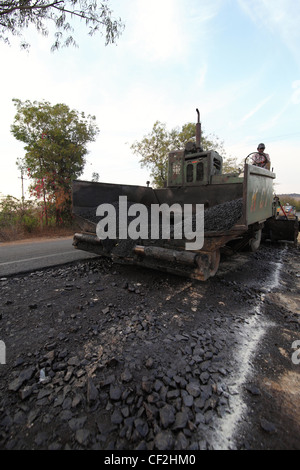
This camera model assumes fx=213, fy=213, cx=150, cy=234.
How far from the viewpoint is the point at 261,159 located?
6367 mm

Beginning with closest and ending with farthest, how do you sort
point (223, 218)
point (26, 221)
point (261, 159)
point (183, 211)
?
point (223, 218)
point (183, 211)
point (261, 159)
point (26, 221)

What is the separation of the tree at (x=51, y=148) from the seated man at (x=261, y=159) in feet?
28.2

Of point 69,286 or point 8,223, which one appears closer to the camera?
point 69,286

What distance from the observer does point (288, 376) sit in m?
1.64

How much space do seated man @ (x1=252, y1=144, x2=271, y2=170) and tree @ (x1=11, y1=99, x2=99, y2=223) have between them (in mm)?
8590

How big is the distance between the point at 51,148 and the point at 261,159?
9.29 meters

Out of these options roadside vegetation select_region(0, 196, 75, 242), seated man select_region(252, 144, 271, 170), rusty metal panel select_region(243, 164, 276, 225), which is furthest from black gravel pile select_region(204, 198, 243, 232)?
roadside vegetation select_region(0, 196, 75, 242)

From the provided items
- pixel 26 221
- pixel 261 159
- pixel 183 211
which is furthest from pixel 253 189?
pixel 26 221

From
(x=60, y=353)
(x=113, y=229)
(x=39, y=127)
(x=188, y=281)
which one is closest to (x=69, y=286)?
(x=113, y=229)

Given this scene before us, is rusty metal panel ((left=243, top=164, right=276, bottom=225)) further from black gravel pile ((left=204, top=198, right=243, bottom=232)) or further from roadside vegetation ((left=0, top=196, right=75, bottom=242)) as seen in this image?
roadside vegetation ((left=0, top=196, right=75, bottom=242))

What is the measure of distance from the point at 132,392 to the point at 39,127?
40.6 ft

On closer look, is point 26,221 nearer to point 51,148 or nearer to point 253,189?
point 51,148

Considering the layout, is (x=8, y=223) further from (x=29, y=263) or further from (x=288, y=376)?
(x=288, y=376)

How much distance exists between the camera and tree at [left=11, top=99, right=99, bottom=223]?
10336 millimetres
